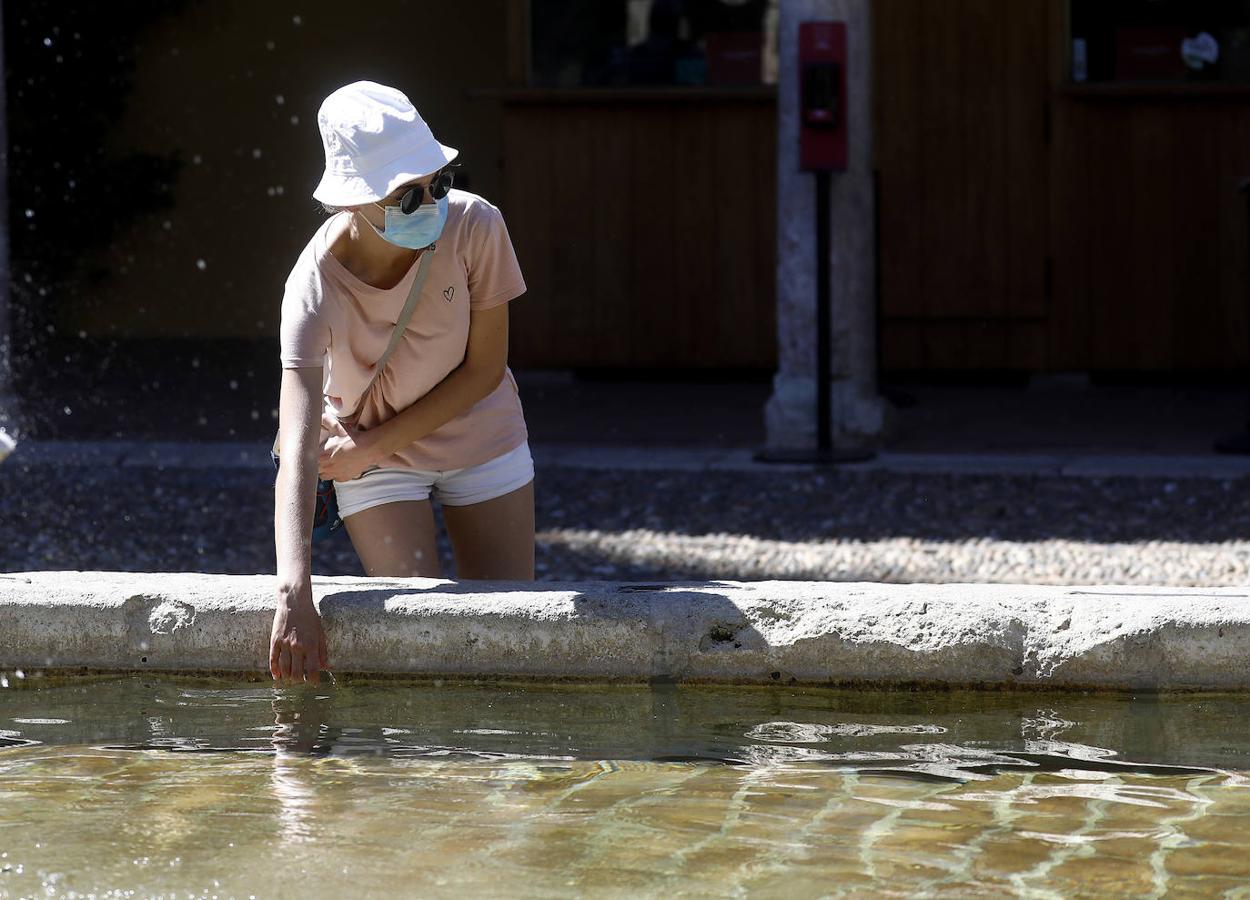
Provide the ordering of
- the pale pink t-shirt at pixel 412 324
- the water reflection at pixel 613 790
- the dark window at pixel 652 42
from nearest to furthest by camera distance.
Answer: the water reflection at pixel 613 790 < the pale pink t-shirt at pixel 412 324 < the dark window at pixel 652 42

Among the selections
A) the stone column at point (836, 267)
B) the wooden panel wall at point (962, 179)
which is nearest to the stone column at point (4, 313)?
the stone column at point (836, 267)

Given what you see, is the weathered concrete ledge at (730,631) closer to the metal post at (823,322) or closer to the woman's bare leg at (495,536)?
the woman's bare leg at (495,536)

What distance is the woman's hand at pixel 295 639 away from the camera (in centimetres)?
348

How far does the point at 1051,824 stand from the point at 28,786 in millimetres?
1732

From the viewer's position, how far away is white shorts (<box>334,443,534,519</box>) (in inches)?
154

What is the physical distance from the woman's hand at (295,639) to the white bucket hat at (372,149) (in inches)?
27.4

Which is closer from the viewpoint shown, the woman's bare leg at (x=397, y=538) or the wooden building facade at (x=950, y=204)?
the woman's bare leg at (x=397, y=538)

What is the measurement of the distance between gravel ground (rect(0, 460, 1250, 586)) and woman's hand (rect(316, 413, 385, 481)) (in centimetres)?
206

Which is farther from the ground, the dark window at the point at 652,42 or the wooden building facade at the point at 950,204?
the dark window at the point at 652,42

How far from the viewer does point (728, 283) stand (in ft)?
32.5

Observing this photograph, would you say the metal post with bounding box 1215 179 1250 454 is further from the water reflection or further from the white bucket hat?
the white bucket hat

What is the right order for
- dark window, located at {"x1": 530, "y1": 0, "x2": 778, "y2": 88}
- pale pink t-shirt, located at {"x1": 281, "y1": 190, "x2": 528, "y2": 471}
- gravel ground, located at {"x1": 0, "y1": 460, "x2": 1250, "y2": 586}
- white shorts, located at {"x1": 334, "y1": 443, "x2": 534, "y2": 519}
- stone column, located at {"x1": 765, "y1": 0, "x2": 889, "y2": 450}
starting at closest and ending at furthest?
pale pink t-shirt, located at {"x1": 281, "y1": 190, "x2": 528, "y2": 471}, white shorts, located at {"x1": 334, "y1": 443, "x2": 534, "y2": 519}, gravel ground, located at {"x1": 0, "y1": 460, "x2": 1250, "y2": 586}, stone column, located at {"x1": 765, "y1": 0, "x2": 889, "y2": 450}, dark window, located at {"x1": 530, "y1": 0, "x2": 778, "y2": 88}

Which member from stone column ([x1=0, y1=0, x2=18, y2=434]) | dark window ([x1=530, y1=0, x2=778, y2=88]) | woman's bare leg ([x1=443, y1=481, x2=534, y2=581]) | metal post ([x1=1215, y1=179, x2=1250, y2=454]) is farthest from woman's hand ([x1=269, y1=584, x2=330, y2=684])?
dark window ([x1=530, y1=0, x2=778, y2=88])

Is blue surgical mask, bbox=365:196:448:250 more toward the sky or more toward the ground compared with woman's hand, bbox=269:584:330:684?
more toward the sky
